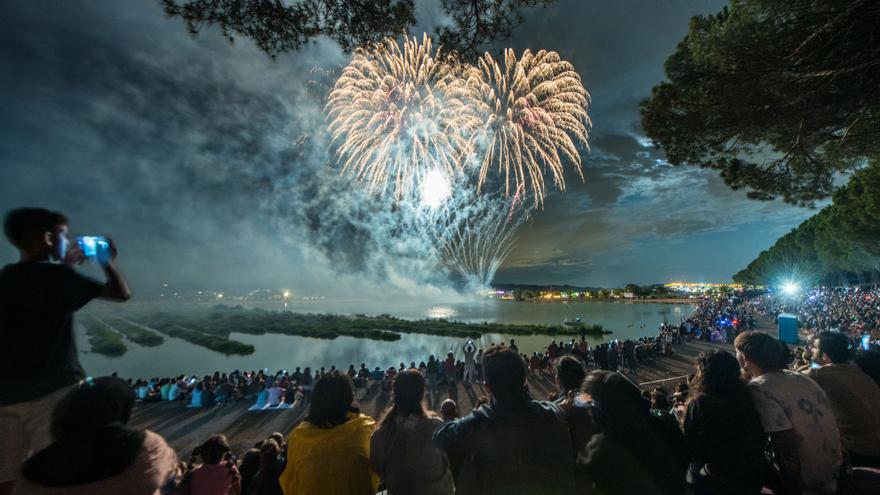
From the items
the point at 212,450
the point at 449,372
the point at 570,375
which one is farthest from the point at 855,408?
the point at 449,372

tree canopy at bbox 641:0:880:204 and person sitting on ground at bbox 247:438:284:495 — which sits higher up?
tree canopy at bbox 641:0:880:204

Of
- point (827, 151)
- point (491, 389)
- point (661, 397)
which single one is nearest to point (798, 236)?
point (827, 151)

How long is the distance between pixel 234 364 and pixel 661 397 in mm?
39384

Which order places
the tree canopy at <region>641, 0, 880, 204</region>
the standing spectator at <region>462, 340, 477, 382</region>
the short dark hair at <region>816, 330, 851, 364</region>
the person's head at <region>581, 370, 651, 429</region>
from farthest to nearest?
the standing spectator at <region>462, 340, 477, 382</region> → the tree canopy at <region>641, 0, 880, 204</region> → the short dark hair at <region>816, 330, 851, 364</region> → the person's head at <region>581, 370, 651, 429</region>

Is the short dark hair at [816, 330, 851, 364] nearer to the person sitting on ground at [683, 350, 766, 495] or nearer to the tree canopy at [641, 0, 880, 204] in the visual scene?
the person sitting on ground at [683, 350, 766, 495]

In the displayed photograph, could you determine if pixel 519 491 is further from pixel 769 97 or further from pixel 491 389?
pixel 769 97

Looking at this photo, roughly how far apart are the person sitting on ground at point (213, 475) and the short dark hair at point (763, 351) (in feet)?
15.6

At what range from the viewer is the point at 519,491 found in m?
2.05

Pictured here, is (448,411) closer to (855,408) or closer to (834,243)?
(855,408)

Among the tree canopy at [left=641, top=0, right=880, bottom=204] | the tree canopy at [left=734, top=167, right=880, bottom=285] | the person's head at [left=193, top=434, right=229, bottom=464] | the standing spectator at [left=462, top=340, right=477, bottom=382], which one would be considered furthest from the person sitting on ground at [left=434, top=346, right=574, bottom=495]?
the tree canopy at [left=734, top=167, right=880, bottom=285]

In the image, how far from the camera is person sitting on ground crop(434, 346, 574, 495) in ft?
6.85

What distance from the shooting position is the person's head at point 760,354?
279 centimetres

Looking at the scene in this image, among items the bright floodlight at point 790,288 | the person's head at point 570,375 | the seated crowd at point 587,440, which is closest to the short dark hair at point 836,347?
the seated crowd at point 587,440

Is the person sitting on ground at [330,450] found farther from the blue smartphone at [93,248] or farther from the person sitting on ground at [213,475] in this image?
the blue smartphone at [93,248]
